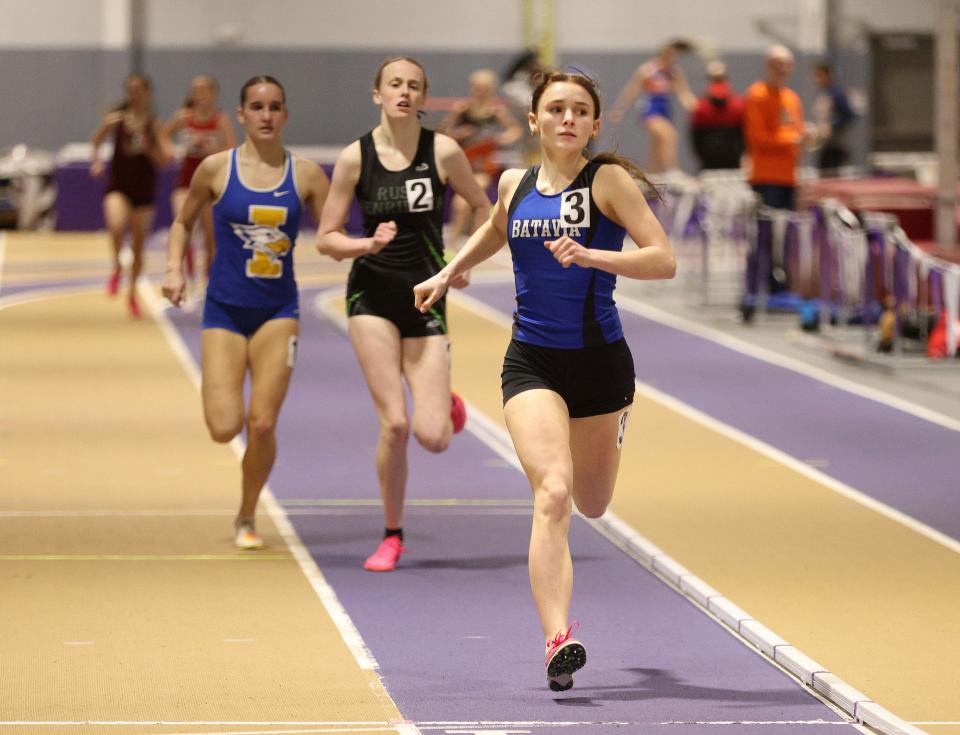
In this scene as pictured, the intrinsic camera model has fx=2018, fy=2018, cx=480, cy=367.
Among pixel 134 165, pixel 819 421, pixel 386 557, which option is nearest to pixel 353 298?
pixel 386 557

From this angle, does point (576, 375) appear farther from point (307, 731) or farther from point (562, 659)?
point (307, 731)

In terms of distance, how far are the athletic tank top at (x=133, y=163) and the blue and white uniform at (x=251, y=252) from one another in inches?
394

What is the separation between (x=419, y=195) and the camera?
8.73 metres

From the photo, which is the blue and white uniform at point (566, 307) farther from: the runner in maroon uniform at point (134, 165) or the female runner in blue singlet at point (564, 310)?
the runner in maroon uniform at point (134, 165)

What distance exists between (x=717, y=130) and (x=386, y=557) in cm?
1854

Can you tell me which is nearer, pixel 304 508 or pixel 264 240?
pixel 264 240

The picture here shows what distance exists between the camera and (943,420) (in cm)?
1323

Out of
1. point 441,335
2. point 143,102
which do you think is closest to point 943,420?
point 441,335

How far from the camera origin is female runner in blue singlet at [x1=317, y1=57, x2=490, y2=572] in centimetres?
864

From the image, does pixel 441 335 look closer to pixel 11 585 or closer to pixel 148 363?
pixel 11 585

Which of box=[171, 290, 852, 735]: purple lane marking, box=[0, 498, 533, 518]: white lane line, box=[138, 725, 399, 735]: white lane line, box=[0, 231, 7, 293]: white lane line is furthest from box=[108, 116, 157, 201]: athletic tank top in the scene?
box=[138, 725, 399, 735]: white lane line

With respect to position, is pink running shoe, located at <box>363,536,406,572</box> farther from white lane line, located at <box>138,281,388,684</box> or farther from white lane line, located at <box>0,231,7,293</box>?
white lane line, located at <box>0,231,7,293</box>

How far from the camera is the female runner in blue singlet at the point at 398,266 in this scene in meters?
8.64

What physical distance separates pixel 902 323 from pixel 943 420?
302 centimetres
